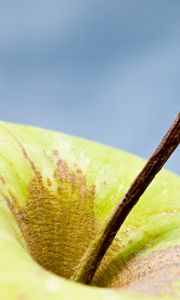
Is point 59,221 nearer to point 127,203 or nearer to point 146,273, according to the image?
point 127,203

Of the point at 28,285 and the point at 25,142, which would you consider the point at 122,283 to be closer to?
the point at 28,285

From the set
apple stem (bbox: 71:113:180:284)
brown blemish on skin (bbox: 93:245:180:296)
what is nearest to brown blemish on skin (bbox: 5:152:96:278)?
brown blemish on skin (bbox: 93:245:180:296)

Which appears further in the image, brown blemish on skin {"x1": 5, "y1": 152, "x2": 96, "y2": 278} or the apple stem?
brown blemish on skin {"x1": 5, "y1": 152, "x2": 96, "y2": 278}

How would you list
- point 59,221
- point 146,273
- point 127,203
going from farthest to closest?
point 59,221 → point 127,203 → point 146,273

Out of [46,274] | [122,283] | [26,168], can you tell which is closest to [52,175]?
[26,168]

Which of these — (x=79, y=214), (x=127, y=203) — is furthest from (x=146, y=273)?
(x=79, y=214)

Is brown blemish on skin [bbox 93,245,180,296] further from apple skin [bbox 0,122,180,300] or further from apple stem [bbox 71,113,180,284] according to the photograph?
apple stem [bbox 71,113,180,284]

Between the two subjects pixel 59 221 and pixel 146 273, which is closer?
pixel 146 273
